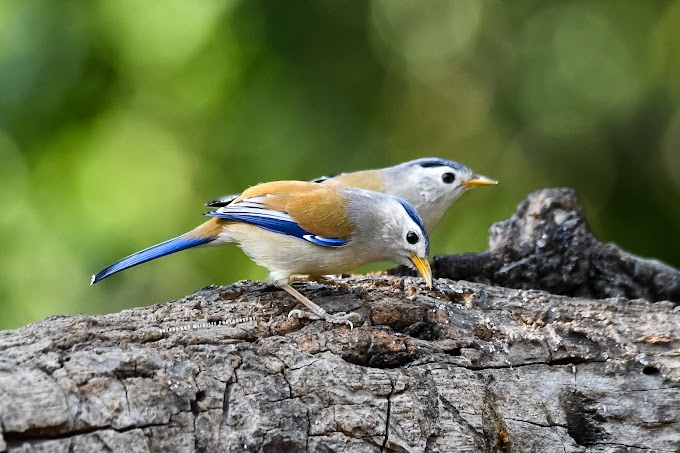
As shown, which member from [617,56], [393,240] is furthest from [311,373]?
[617,56]

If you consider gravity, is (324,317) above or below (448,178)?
below

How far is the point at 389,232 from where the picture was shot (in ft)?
15.9

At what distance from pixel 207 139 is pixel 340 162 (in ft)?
3.18

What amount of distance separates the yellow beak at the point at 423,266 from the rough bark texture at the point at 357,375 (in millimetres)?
73

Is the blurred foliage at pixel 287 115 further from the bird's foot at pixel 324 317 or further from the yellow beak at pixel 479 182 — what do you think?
the bird's foot at pixel 324 317

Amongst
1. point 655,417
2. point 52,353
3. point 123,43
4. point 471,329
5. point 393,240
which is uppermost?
point 123,43

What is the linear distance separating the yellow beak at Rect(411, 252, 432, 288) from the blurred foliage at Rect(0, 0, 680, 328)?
1.92 m

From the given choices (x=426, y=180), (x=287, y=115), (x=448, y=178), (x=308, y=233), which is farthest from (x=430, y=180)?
(x=308, y=233)

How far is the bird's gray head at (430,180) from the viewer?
22.1 ft

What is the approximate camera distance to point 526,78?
7184 mm

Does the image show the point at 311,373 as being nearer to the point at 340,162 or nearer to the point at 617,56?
the point at 340,162

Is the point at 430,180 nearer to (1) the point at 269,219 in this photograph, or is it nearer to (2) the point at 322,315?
(1) the point at 269,219

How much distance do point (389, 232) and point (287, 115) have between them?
1983mm

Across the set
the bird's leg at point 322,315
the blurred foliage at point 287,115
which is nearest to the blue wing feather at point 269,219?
the bird's leg at point 322,315
